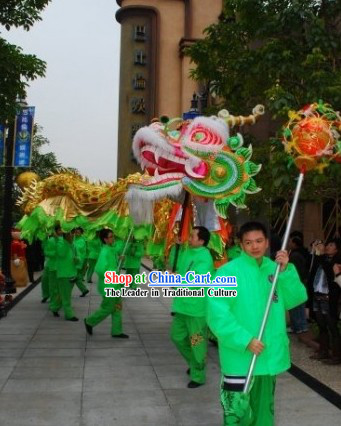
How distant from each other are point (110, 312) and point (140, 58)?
2997 centimetres

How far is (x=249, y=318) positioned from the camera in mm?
3236

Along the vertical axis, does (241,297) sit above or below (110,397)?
above

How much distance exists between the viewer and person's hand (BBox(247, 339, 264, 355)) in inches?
118

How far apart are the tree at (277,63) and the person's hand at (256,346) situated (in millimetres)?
3452

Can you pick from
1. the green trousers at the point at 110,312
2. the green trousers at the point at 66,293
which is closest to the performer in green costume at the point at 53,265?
the green trousers at the point at 66,293

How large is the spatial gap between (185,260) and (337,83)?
10.8 feet

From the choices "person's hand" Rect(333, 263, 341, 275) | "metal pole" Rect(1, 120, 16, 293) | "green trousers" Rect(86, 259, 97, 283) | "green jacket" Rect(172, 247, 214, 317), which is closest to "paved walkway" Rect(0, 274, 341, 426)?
"green jacket" Rect(172, 247, 214, 317)

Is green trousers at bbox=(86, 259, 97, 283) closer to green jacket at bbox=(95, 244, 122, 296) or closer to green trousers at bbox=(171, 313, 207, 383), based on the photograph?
green jacket at bbox=(95, 244, 122, 296)

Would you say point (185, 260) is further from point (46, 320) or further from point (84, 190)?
point (46, 320)

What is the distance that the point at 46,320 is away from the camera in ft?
Result: 31.0

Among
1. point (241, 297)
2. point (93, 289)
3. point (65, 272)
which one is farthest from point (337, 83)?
point (93, 289)

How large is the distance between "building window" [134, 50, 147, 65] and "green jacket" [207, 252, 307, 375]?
110ft

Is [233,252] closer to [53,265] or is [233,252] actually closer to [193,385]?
[193,385]

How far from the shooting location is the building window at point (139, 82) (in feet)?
114
